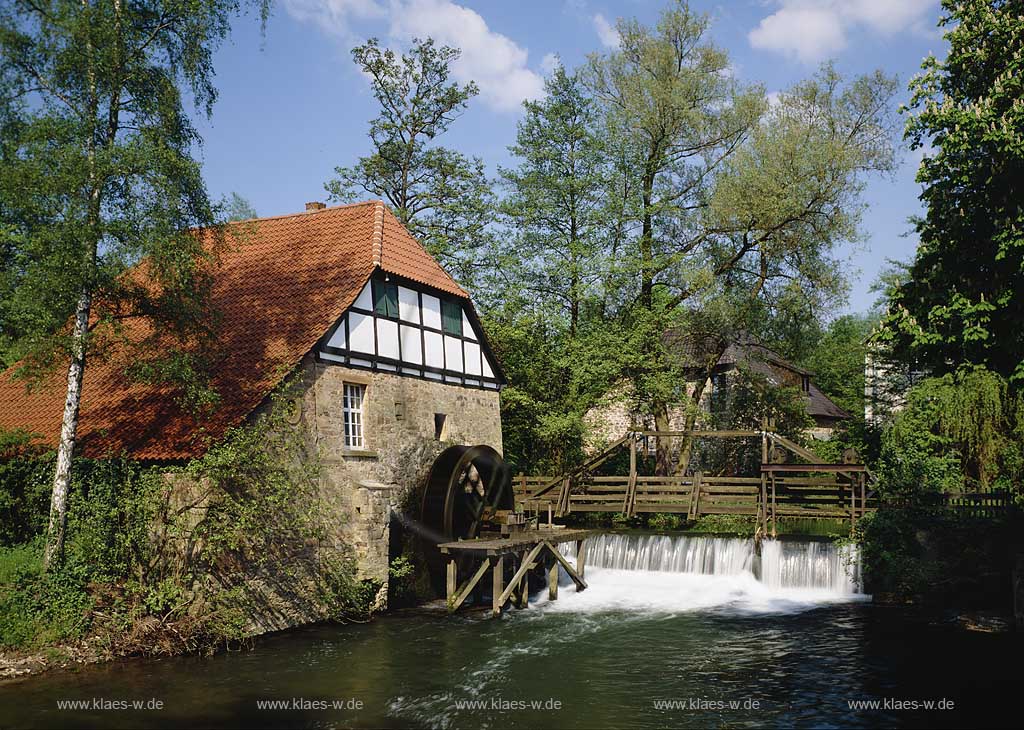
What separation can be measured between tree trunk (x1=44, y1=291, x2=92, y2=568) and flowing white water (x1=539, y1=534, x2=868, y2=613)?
28.9ft

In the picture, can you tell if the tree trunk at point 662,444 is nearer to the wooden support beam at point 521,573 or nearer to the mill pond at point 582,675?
the mill pond at point 582,675

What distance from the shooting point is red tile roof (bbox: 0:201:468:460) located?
47.3 feet

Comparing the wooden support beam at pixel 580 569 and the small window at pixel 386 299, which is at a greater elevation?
the small window at pixel 386 299

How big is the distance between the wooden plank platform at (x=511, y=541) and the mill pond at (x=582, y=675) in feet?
3.92

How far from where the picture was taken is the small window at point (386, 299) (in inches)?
684

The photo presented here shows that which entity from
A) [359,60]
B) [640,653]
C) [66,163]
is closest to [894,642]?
[640,653]

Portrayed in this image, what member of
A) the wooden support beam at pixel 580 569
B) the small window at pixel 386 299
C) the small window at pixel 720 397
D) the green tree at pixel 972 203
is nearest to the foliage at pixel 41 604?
the small window at pixel 386 299

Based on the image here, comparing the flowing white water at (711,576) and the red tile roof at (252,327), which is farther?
the flowing white water at (711,576)

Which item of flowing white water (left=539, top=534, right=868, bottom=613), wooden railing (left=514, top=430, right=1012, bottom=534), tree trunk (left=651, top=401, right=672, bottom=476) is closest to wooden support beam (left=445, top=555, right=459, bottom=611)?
flowing white water (left=539, top=534, right=868, bottom=613)

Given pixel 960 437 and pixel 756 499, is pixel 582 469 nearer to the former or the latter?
pixel 756 499

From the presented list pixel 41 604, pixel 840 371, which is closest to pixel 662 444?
pixel 41 604

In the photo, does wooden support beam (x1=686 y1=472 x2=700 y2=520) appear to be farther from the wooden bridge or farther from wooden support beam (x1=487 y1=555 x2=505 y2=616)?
wooden support beam (x1=487 y1=555 x2=505 y2=616)

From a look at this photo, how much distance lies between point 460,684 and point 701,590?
876 cm

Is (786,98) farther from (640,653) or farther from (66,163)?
(66,163)
